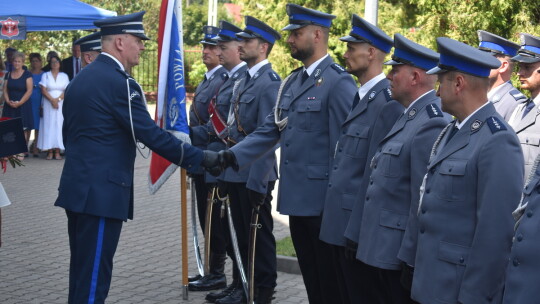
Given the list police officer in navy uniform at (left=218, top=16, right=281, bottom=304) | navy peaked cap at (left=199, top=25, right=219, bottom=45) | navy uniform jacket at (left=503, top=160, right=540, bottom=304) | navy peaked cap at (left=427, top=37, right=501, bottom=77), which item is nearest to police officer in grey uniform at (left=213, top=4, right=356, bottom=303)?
police officer in navy uniform at (left=218, top=16, right=281, bottom=304)

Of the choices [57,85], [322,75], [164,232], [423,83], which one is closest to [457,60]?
[423,83]

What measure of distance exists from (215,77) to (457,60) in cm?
437

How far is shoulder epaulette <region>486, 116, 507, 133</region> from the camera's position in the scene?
3.79 metres

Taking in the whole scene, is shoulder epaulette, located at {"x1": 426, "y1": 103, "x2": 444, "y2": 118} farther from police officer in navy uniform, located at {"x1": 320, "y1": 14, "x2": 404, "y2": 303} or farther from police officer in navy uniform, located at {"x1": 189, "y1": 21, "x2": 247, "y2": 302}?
police officer in navy uniform, located at {"x1": 189, "y1": 21, "x2": 247, "y2": 302}

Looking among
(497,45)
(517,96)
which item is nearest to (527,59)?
(517,96)

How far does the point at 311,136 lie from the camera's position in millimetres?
5875

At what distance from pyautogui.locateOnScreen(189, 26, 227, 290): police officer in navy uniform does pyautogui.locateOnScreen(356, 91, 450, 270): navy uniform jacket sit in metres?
3.11

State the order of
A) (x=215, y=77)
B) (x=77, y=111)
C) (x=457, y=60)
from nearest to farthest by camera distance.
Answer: (x=457, y=60) < (x=77, y=111) < (x=215, y=77)

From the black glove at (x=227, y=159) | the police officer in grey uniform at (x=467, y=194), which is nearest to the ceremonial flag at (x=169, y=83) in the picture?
the black glove at (x=227, y=159)

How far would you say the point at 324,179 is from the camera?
5883mm

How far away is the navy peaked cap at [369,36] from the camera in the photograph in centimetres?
533

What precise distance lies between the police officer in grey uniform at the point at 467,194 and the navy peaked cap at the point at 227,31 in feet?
12.2

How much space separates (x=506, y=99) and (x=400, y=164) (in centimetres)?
259

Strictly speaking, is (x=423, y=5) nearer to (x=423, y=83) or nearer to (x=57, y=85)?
(x=57, y=85)
